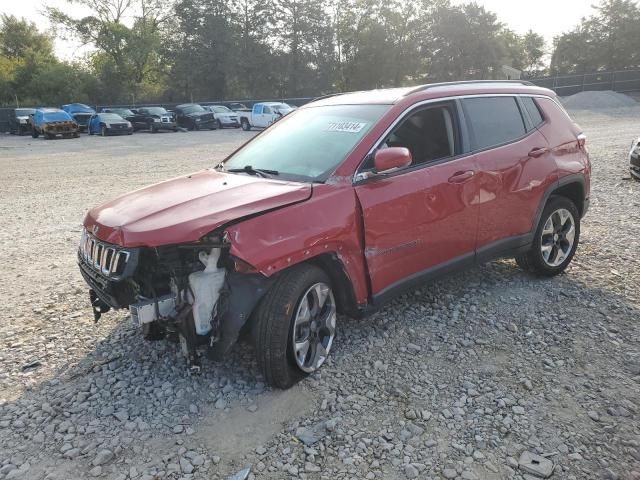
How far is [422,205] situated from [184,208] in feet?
5.66

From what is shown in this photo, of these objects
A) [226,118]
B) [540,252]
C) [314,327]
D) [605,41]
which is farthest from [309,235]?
[605,41]

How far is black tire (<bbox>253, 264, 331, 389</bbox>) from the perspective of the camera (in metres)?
3.04

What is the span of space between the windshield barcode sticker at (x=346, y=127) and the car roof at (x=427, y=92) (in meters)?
0.29

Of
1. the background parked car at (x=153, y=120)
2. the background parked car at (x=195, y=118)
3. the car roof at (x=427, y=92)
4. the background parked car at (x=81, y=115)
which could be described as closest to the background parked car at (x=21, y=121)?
the background parked car at (x=81, y=115)

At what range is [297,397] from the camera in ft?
10.5

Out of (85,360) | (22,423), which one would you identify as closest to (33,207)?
(85,360)

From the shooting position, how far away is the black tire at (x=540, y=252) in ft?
15.8

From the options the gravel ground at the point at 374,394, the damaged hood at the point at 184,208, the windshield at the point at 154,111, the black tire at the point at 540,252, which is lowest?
the gravel ground at the point at 374,394

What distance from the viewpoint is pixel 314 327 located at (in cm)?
342

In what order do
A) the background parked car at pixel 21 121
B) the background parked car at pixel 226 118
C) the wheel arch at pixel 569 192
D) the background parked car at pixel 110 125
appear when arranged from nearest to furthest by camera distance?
the wheel arch at pixel 569 192 → the background parked car at pixel 110 125 → the background parked car at pixel 21 121 → the background parked car at pixel 226 118

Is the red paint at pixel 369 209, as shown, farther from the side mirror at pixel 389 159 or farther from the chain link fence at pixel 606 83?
the chain link fence at pixel 606 83

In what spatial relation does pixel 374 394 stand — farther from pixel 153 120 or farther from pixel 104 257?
pixel 153 120

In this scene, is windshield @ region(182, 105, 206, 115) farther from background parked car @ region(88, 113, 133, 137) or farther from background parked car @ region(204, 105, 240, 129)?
background parked car @ region(88, 113, 133, 137)

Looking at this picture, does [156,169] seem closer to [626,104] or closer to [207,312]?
[207,312]
